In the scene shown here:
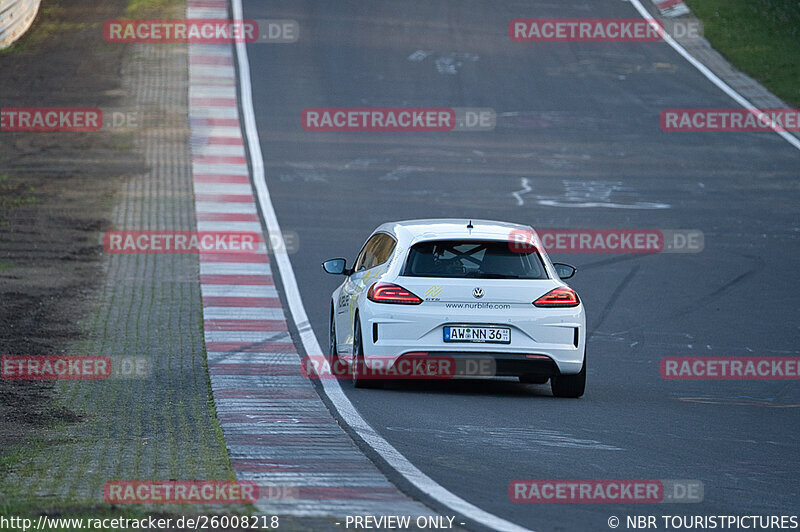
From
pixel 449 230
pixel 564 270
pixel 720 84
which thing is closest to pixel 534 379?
pixel 564 270

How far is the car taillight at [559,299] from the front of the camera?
10883 millimetres

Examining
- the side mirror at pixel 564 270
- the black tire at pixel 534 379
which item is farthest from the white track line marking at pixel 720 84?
the black tire at pixel 534 379

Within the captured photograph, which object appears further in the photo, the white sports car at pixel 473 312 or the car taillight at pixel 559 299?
the car taillight at pixel 559 299

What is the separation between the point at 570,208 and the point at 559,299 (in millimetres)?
11147

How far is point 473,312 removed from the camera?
10.8 metres

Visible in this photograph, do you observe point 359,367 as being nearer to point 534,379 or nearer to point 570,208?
point 534,379

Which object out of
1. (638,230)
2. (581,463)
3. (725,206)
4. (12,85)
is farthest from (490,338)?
(12,85)

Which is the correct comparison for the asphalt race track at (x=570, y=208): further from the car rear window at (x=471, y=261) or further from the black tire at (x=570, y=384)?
the car rear window at (x=471, y=261)

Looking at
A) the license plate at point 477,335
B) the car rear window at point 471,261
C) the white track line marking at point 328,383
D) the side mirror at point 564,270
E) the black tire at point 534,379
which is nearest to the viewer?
the white track line marking at point 328,383

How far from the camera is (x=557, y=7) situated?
36.9 meters

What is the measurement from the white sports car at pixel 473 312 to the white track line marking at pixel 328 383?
0.73m

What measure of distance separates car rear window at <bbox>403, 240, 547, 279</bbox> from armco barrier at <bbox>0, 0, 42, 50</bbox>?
2470cm

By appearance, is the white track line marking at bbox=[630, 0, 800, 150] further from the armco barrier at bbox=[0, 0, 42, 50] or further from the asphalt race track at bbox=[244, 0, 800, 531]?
the armco barrier at bbox=[0, 0, 42, 50]

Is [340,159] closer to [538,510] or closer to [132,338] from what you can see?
[132,338]
